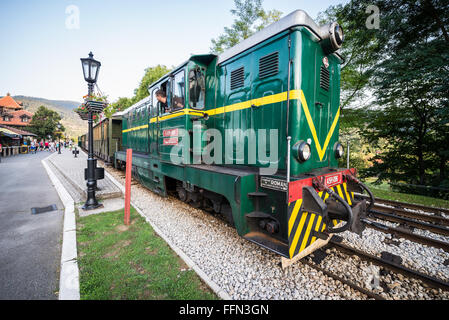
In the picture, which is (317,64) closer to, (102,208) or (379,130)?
(102,208)

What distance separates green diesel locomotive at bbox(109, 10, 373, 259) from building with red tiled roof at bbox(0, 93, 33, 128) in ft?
204

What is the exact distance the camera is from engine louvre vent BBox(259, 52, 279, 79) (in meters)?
3.08

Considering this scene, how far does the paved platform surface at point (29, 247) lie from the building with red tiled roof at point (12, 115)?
57.8m

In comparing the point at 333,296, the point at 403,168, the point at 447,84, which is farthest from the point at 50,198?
the point at 403,168

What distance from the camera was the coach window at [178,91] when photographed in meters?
4.48

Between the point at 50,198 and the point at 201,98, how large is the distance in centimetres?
595

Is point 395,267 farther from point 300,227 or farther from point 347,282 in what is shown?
point 300,227

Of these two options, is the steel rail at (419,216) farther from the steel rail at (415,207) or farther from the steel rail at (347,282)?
the steel rail at (347,282)

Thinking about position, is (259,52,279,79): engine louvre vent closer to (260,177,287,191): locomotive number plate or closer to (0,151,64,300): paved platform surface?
(260,177,287,191): locomotive number plate

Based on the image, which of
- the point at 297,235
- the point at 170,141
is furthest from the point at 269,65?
the point at 170,141

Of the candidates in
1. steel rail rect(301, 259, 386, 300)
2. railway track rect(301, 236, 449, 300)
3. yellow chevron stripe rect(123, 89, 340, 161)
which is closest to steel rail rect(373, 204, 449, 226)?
railway track rect(301, 236, 449, 300)

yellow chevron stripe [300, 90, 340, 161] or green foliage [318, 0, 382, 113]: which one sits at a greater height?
green foliage [318, 0, 382, 113]
